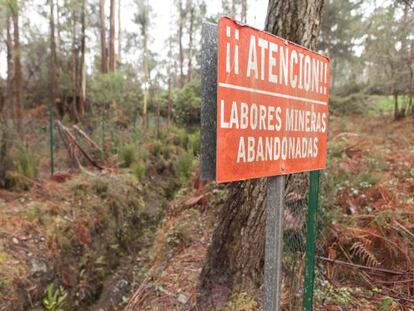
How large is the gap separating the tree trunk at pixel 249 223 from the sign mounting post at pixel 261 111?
43.7 inches

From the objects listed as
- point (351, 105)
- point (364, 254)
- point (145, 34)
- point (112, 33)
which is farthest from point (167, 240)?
point (145, 34)

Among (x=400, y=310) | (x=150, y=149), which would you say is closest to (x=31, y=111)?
(x=150, y=149)

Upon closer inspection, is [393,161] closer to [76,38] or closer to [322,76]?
[322,76]

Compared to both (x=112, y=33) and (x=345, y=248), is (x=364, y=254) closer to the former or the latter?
(x=345, y=248)

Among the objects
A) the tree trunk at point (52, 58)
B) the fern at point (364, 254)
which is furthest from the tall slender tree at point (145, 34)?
the fern at point (364, 254)

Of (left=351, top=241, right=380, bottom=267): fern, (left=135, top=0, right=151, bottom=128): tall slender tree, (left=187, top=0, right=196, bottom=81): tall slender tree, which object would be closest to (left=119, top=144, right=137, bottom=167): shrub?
(left=135, top=0, right=151, bottom=128): tall slender tree

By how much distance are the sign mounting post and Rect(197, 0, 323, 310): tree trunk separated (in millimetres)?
1111

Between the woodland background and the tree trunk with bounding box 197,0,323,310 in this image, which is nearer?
the tree trunk with bounding box 197,0,323,310

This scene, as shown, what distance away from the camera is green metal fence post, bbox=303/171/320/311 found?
2.34 m

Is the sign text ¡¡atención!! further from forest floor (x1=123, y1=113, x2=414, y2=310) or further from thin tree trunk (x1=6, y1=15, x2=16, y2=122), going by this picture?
thin tree trunk (x1=6, y1=15, x2=16, y2=122)

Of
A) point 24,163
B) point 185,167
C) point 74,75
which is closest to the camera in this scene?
point 24,163

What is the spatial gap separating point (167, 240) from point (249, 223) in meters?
1.98

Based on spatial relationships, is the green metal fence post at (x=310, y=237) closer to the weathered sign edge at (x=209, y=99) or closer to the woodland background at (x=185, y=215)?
the woodland background at (x=185, y=215)

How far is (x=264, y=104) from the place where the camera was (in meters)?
1.23
